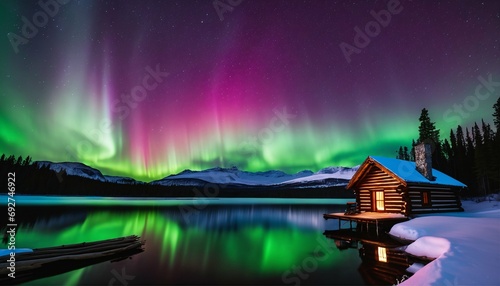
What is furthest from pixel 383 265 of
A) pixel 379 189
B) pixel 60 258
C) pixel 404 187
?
pixel 60 258

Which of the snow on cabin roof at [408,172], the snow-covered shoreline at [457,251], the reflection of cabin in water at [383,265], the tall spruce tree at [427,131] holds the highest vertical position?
the tall spruce tree at [427,131]

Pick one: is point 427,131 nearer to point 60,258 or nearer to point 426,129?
point 426,129

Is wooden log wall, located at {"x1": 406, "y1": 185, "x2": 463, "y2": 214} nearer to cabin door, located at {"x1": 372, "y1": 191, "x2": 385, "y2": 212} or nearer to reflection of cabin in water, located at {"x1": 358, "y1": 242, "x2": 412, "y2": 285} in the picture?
cabin door, located at {"x1": 372, "y1": 191, "x2": 385, "y2": 212}

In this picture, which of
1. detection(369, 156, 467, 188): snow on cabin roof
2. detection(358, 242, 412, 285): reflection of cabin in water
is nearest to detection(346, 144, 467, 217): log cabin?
detection(369, 156, 467, 188): snow on cabin roof

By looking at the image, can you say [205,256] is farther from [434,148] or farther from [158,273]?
[434,148]

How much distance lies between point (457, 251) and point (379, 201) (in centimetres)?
1789

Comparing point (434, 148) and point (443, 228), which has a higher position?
point (434, 148)

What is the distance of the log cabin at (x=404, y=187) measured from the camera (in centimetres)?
2345

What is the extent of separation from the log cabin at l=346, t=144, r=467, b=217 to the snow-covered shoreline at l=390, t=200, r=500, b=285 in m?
5.17

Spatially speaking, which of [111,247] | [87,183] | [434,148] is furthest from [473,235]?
[87,183]

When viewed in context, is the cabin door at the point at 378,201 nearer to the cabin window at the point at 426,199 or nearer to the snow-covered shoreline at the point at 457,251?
the cabin window at the point at 426,199

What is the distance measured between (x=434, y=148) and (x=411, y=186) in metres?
44.1

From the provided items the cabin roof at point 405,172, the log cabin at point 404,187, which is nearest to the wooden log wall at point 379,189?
the log cabin at point 404,187

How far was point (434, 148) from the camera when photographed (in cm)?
5828
